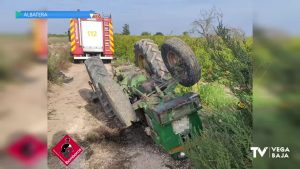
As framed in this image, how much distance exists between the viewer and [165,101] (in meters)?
4.57

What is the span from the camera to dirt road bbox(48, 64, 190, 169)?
458 cm

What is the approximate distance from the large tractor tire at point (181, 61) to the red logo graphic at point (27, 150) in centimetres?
338

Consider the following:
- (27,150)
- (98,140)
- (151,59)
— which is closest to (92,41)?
(151,59)

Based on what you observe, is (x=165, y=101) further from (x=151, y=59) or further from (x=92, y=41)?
(x=92, y=41)

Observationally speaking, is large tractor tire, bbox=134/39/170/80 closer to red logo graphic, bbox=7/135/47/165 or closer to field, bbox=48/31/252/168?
field, bbox=48/31/252/168

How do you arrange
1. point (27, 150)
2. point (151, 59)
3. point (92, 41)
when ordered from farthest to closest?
1. point (92, 41)
2. point (151, 59)
3. point (27, 150)

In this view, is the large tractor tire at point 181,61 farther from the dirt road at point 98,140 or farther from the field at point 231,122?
the dirt road at point 98,140

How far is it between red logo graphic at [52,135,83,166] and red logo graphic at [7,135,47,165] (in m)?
1.20

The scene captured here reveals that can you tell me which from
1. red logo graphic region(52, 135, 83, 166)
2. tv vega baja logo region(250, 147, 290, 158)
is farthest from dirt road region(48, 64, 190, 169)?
tv vega baja logo region(250, 147, 290, 158)

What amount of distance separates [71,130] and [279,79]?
5.06m

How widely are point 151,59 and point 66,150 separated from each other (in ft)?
12.5

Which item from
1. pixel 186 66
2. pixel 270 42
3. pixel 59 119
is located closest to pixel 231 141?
pixel 186 66

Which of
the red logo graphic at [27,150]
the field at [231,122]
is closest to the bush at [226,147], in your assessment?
the field at [231,122]

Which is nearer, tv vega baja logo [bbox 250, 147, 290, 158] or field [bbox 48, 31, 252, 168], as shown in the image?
tv vega baja logo [bbox 250, 147, 290, 158]
